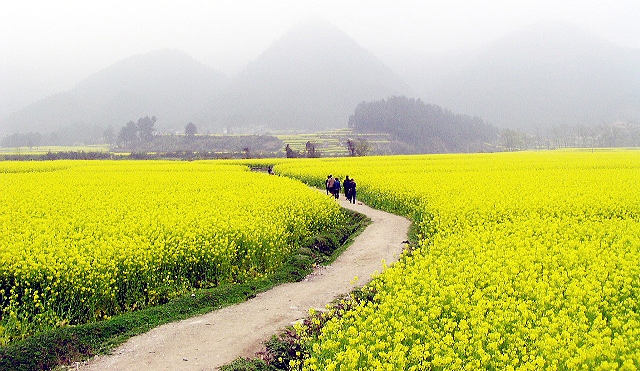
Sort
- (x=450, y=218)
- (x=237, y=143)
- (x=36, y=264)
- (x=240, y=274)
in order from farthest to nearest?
1. (x=237, y=143)
2. (x=450, y=218)
3. (x=240, y=274)
4. (x=36, y=264)

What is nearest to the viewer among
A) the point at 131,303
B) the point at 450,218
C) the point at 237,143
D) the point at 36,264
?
the point at 36,264

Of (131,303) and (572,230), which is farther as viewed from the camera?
(572,230)

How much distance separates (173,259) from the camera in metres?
11.5

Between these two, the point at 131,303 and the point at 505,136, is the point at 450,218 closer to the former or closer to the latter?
the point at 131,303

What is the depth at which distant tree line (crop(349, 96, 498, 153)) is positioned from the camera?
14925cm

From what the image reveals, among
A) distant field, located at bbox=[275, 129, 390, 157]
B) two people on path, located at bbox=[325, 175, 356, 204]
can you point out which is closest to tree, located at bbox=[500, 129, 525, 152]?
distant field, located at bbox=[275, 129, 390, 157]

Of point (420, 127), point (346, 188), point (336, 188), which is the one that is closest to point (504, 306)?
point (346, 188)

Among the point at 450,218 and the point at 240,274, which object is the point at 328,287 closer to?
the point at 240,274

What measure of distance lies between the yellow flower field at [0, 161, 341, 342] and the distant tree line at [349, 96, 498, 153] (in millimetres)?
122929

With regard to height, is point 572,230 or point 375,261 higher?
point 572,230

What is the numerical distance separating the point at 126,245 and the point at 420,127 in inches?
5894

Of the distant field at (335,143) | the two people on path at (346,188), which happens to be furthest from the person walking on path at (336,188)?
the distant field at (335,143)

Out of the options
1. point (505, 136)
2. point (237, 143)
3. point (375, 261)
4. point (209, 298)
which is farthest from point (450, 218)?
point (505, 136)

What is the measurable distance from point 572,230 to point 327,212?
8.99 metres
